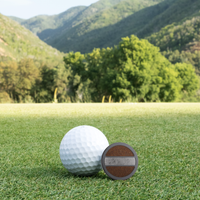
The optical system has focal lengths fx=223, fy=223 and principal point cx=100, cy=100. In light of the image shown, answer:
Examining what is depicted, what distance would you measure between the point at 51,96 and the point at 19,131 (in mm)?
28644

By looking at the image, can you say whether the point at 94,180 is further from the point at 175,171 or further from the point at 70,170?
the point at 175,171

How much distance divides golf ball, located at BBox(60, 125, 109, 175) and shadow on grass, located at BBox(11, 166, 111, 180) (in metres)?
0.05

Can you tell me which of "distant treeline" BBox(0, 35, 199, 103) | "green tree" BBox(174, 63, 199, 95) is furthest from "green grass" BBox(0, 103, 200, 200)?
"green tree" BBox(174, 63, 199, 95)

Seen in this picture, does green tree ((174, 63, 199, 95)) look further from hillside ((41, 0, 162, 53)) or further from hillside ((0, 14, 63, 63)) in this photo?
hillside ((41, 0, 162, 53))

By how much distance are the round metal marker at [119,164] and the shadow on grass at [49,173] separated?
0.43 ft

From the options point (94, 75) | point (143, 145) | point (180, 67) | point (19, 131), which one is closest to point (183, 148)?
point (143, 145)

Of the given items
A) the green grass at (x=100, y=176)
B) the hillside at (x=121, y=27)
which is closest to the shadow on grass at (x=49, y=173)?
the green grass at (x=100, y=176)

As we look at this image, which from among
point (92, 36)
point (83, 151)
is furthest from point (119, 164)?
point (92, 36)

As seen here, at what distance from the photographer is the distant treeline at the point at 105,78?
30062 mm

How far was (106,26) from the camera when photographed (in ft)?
585

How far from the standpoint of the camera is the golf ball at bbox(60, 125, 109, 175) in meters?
2.04

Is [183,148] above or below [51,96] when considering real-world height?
above

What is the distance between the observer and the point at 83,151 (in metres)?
2.10

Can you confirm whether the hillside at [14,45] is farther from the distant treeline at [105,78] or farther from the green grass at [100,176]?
the green grass at [100,176]
